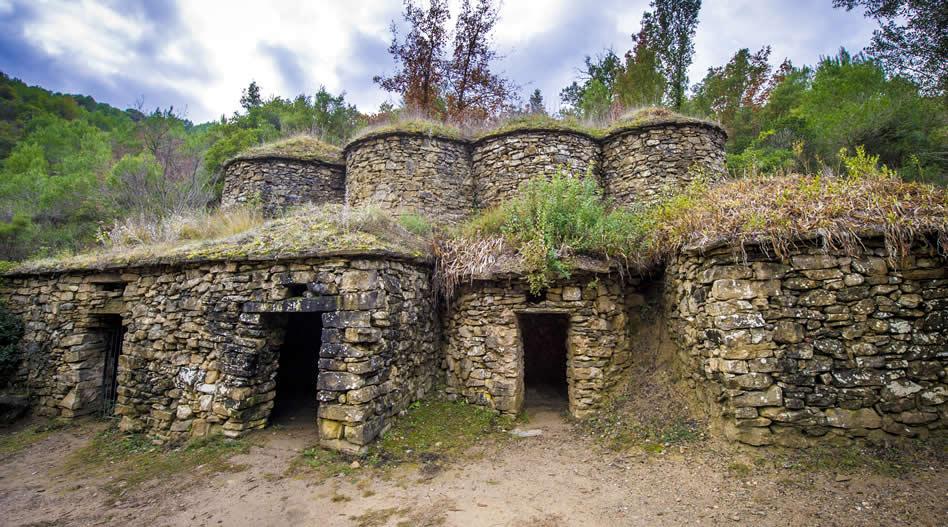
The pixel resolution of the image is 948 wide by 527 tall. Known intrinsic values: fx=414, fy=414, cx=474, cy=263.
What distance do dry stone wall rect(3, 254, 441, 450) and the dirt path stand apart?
825 mm

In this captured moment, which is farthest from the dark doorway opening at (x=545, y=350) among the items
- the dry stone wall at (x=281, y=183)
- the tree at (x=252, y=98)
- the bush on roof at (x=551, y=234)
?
the tree at (x=252, y=98)

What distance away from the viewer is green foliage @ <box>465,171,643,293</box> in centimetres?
598

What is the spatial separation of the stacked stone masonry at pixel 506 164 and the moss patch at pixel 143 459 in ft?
18.0

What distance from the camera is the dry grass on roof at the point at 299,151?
37.2ft

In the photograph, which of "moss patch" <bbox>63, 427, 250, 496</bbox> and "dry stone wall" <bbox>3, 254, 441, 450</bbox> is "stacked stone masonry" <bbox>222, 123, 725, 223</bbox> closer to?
"dry stone wall" <bbox>3, 254, 441, 450</bbox>

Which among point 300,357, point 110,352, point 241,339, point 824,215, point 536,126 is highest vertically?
point 536,126

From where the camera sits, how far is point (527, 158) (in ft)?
31.4

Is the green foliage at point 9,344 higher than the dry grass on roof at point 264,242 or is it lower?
lower

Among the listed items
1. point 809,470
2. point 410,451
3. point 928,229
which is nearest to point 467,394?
point 410,451

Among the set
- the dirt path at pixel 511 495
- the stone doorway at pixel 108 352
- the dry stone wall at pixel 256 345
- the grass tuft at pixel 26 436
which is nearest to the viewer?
the dirt path at pixel 511 495

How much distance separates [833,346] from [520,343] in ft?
12.2

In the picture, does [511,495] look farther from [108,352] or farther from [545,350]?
[108,352]

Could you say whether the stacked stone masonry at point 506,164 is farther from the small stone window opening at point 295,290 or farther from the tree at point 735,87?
the tree at point 735,87

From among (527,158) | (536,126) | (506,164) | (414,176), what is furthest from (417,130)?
(536,126)
